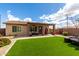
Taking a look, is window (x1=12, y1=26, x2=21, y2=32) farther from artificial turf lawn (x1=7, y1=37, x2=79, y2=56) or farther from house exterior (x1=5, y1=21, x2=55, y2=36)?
artificial turf lawn (x1=7, y1=37, x2=79, y2=56)

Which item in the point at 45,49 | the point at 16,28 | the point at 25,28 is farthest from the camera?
the point at 25,28

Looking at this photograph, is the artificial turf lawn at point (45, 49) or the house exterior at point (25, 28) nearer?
the artificial turf lawn at point (45, 49)

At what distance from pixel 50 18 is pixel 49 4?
5.13 feet

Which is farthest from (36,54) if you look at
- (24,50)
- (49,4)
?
(49,4)

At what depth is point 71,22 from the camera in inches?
A: 462

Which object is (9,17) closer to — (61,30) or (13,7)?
(13,7)

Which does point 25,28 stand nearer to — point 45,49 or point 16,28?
point 16,28

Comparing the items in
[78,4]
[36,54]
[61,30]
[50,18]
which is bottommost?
[36,54]

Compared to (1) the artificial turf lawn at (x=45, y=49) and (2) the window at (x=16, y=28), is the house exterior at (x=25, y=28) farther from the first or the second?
(1) the artificial turf lawn at (x=45, y=49)

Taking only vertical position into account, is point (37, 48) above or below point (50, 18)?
below

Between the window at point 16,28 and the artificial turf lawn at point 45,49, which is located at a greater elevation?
the window at point 16,28

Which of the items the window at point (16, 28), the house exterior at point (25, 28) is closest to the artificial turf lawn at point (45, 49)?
the house exterior at point (25, 28)

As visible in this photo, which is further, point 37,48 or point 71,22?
point 71,22

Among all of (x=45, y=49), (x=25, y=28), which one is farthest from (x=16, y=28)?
(x=45, y=49)
